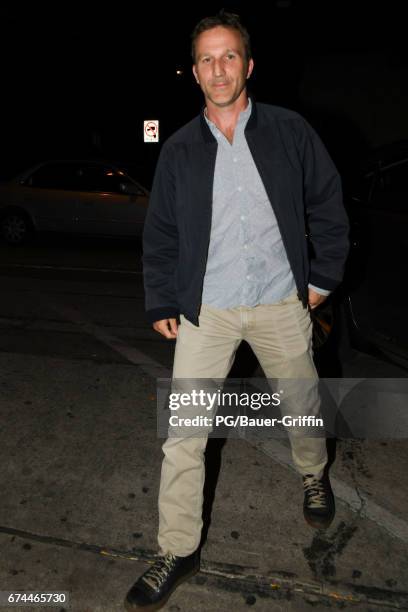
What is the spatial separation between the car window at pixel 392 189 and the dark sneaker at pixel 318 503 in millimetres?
1784

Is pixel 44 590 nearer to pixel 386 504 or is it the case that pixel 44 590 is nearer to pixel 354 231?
pixel 386 504

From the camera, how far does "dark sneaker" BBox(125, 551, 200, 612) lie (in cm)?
224

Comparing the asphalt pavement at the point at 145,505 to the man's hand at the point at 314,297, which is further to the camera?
the man's hand at the point at 314,297

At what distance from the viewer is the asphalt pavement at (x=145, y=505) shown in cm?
238

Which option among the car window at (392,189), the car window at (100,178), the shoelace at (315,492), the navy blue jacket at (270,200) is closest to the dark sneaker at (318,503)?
the shoelace at (315,492)

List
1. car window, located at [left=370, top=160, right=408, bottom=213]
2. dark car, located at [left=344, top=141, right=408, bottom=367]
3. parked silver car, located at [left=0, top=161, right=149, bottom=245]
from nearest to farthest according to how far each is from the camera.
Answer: dark car, located at [left=344, top=141, right=408, bottom=367]
car window, located at [left=370, top=160, right=408, bottom=213]
parked silver car, located at [left=0, top=161, right=149, bottom=245]

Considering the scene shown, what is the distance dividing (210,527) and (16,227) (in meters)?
8.18

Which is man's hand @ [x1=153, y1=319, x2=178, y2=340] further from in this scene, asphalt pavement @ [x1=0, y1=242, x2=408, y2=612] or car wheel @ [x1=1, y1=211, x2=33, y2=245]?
car wheel @ [x1=1, y1=211, x2=33, y2=245]

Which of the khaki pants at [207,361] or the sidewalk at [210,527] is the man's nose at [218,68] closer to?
the khaki pants at [207,361]

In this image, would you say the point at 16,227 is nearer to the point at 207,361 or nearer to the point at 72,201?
the point at 72,201

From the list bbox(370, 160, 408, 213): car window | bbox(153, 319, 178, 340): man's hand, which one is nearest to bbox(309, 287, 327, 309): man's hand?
bbox(153, 319, 178, 340): man's hand

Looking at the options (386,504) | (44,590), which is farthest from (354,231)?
(44,590)

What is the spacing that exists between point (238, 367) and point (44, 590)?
7.77 feet

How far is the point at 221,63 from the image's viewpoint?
2.21 meters
